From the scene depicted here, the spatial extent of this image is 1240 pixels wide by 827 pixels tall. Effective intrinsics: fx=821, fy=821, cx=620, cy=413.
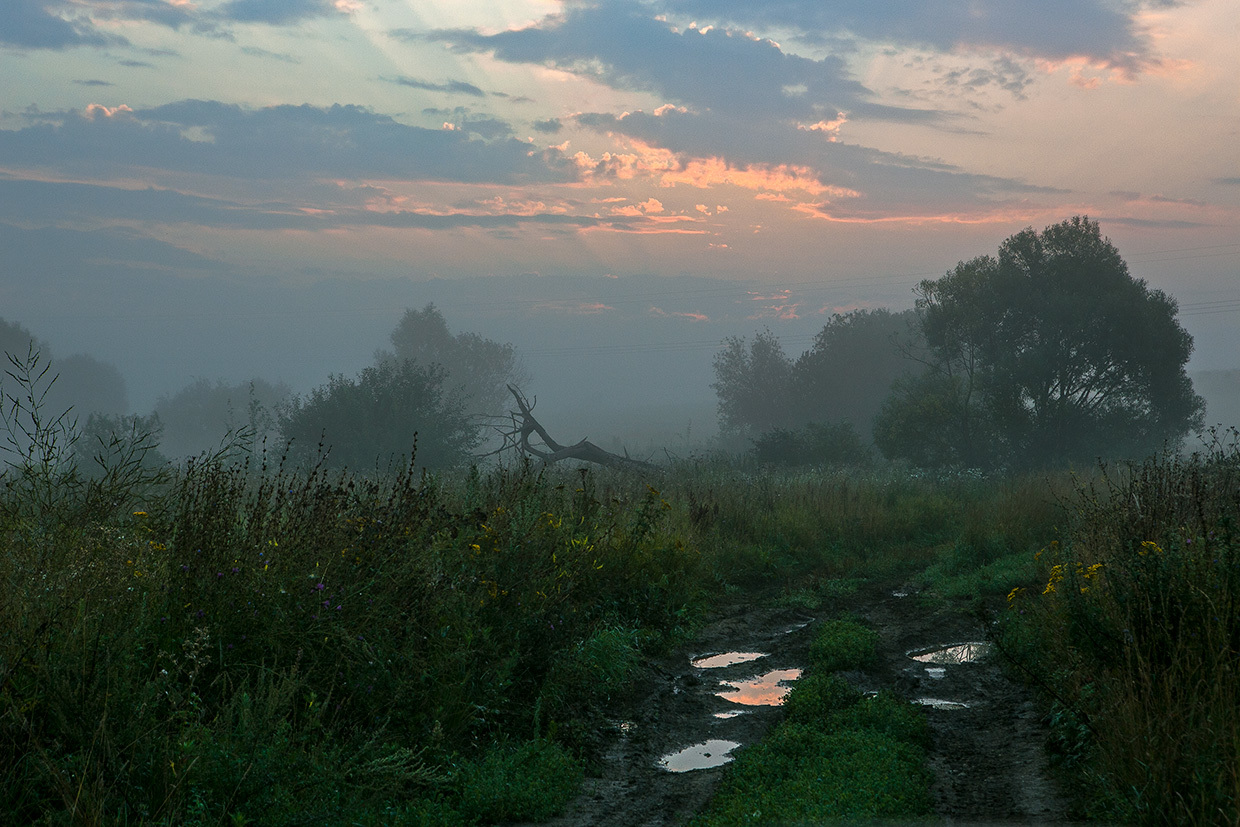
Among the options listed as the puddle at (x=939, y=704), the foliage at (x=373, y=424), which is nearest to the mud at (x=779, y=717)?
the puddle at (x=939, y=704)

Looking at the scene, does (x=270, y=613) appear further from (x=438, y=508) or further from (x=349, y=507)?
(x=438, y=508)

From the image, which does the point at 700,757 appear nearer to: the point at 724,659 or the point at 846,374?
the point at 724,659

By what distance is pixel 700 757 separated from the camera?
534 centimetres

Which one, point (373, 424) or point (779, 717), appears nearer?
point (779, 717)

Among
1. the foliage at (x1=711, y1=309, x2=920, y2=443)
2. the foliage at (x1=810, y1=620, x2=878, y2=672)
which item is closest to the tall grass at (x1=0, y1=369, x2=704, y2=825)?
the foliage at (x1=810, y1=620, x2=878, y2=672)

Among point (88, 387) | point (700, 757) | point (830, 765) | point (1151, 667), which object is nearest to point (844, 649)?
point (700, 757)

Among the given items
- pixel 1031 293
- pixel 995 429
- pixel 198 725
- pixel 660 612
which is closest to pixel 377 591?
pixel 198 725

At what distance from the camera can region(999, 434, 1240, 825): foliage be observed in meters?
3.48

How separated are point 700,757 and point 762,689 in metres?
1.57

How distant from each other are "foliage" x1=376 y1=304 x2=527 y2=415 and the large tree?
53.9 m

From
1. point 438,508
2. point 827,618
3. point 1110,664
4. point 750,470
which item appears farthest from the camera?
point 750,470

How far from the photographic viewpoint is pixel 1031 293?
27453 mm

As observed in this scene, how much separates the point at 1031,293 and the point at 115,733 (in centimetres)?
2919

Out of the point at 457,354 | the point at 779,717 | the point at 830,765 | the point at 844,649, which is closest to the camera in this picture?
Answer: the point at 830,765
